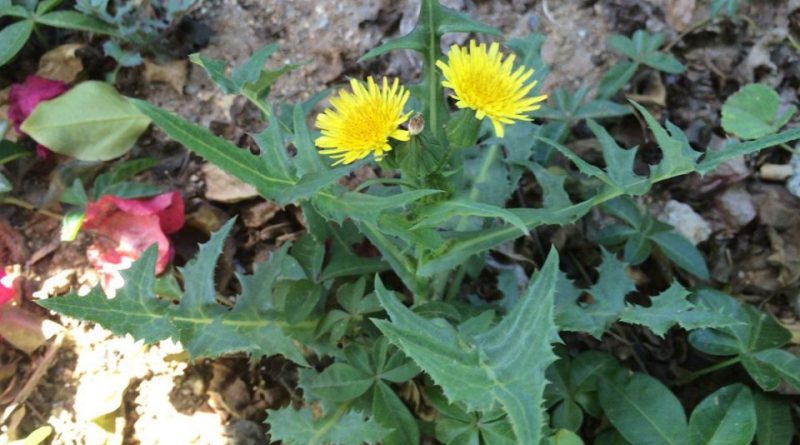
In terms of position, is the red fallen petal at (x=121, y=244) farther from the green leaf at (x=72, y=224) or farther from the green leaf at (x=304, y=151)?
the green leaf at (x=304, y=151)

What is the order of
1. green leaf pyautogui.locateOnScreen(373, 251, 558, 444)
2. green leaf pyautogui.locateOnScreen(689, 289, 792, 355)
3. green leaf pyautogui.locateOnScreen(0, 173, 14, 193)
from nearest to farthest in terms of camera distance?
green leaf pyautogui.locateOnScreen(373, 251, 558, 444) → green leaf pyautogui.locateOnScreen(689, 289, 792, 355) → green leaf pyautogui.locateOnScreen(0, 173, 14, 193)

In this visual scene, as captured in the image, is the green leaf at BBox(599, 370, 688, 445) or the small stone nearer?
the green leaf at BBox(599, 370, 688, 445)

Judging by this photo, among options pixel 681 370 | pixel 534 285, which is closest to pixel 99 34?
pixel 534 285

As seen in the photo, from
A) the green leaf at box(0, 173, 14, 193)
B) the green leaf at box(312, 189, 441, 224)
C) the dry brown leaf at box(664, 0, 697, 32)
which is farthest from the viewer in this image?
the dry brown leaf at box(664, 0, 697, 32)

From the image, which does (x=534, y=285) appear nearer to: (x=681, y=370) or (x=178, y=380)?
(x=681, y=370)

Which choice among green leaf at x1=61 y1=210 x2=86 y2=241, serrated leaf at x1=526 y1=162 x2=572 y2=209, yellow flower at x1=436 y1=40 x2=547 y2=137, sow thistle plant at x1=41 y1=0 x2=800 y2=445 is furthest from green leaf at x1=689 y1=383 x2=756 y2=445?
green leaf at x1=61 y1=210 x2=86 y2=241

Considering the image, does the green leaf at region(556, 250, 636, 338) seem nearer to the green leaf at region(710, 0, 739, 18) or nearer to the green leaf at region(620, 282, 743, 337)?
the green leaf at region(620, 282, 743, 337)

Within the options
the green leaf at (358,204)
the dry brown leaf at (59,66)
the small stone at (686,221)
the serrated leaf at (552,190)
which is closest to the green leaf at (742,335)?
the small stone at (686,221)
